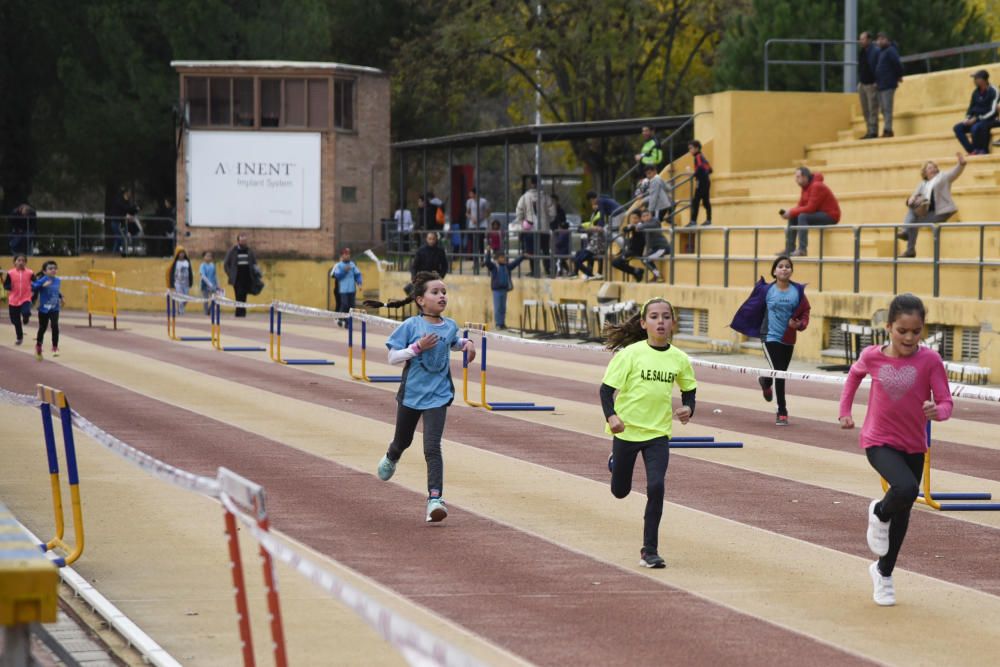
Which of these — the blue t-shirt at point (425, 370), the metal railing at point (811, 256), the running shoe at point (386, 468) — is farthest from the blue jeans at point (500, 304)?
the blue t-shirt at point (425, 370)

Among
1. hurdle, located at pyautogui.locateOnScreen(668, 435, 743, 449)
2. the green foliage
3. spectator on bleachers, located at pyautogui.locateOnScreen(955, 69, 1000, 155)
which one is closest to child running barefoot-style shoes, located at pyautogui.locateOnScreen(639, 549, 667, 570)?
hurdle, located at pyautogui.locateOnScreen(668, 435, 743, 449)

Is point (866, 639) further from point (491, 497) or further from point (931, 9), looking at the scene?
point (931, 9)

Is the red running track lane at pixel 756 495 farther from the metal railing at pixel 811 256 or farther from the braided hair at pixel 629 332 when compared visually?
the metal railing at pixel 811 256

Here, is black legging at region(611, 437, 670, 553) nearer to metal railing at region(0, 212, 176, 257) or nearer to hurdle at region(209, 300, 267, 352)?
hurdle at region(209, 300, 267, 352)

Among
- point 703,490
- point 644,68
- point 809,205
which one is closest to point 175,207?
point 644,68

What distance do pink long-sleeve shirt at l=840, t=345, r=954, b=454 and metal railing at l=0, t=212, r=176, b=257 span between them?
39013 millimetres

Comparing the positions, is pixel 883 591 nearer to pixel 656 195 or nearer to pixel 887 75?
pixel 656 195

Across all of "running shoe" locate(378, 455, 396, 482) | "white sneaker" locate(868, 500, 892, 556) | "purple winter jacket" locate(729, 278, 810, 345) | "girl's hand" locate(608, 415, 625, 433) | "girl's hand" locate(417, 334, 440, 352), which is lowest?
"running shoe" locate(378, 455, 396, 482)

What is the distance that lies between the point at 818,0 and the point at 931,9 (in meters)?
3.02

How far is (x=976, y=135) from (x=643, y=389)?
68.0 ft

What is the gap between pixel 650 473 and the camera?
33.7 ft

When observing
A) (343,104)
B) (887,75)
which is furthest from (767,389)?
(343,104)

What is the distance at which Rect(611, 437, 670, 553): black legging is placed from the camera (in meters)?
10.2

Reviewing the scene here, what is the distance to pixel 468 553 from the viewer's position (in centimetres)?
1070
